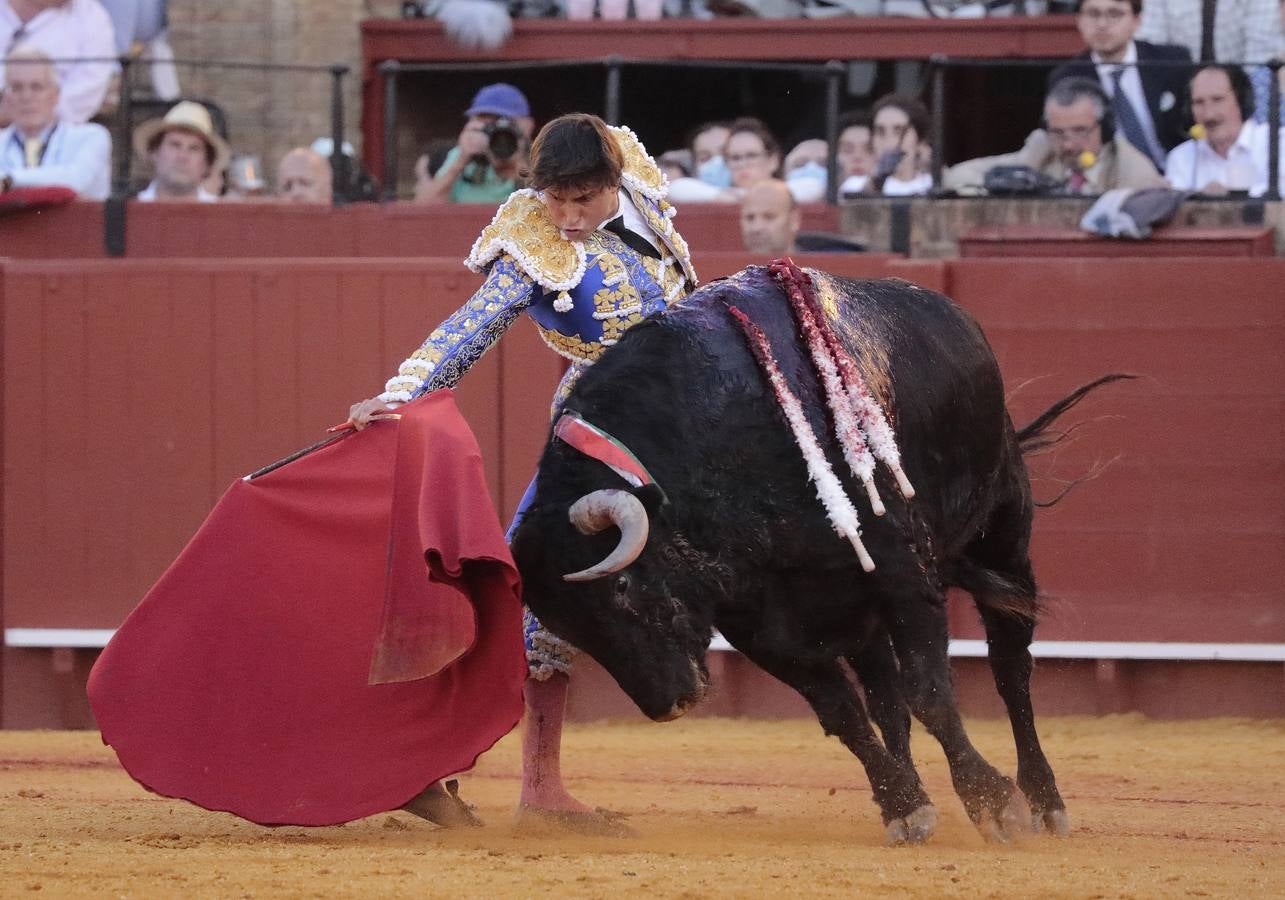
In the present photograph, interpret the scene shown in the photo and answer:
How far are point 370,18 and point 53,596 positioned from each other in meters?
3.89

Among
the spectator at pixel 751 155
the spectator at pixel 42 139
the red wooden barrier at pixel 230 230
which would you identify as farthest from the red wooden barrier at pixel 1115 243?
the spectator at pixel 42 139

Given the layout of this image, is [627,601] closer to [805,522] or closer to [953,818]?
[805,522]

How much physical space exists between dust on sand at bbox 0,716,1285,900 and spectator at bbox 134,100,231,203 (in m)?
2.31

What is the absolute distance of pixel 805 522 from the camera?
3908 millimetres

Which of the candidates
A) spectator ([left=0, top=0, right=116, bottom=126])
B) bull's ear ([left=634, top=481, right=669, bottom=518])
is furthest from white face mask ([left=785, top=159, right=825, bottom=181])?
bull's ear ([left=634, top=481, right=669, bottom=518])

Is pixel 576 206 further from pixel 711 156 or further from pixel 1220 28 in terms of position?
pixel 1220 28

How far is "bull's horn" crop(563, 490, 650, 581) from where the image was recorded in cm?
368

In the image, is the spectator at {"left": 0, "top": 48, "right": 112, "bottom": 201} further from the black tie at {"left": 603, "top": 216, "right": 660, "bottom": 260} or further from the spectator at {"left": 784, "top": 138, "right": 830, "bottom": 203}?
the black tie at {"left": 603, "top": 216, "right": 660, "bottom": 260}

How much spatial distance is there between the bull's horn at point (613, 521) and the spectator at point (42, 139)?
459 centimetres

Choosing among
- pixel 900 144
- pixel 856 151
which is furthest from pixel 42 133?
pixel 900 144

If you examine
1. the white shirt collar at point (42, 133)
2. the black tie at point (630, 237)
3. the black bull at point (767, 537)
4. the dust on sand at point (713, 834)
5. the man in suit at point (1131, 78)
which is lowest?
the dust on sand at point (713, 834)

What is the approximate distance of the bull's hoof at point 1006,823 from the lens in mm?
4023

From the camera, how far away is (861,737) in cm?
416

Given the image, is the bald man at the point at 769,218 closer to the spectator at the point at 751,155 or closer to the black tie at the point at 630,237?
the spectator at the point at 751,155
